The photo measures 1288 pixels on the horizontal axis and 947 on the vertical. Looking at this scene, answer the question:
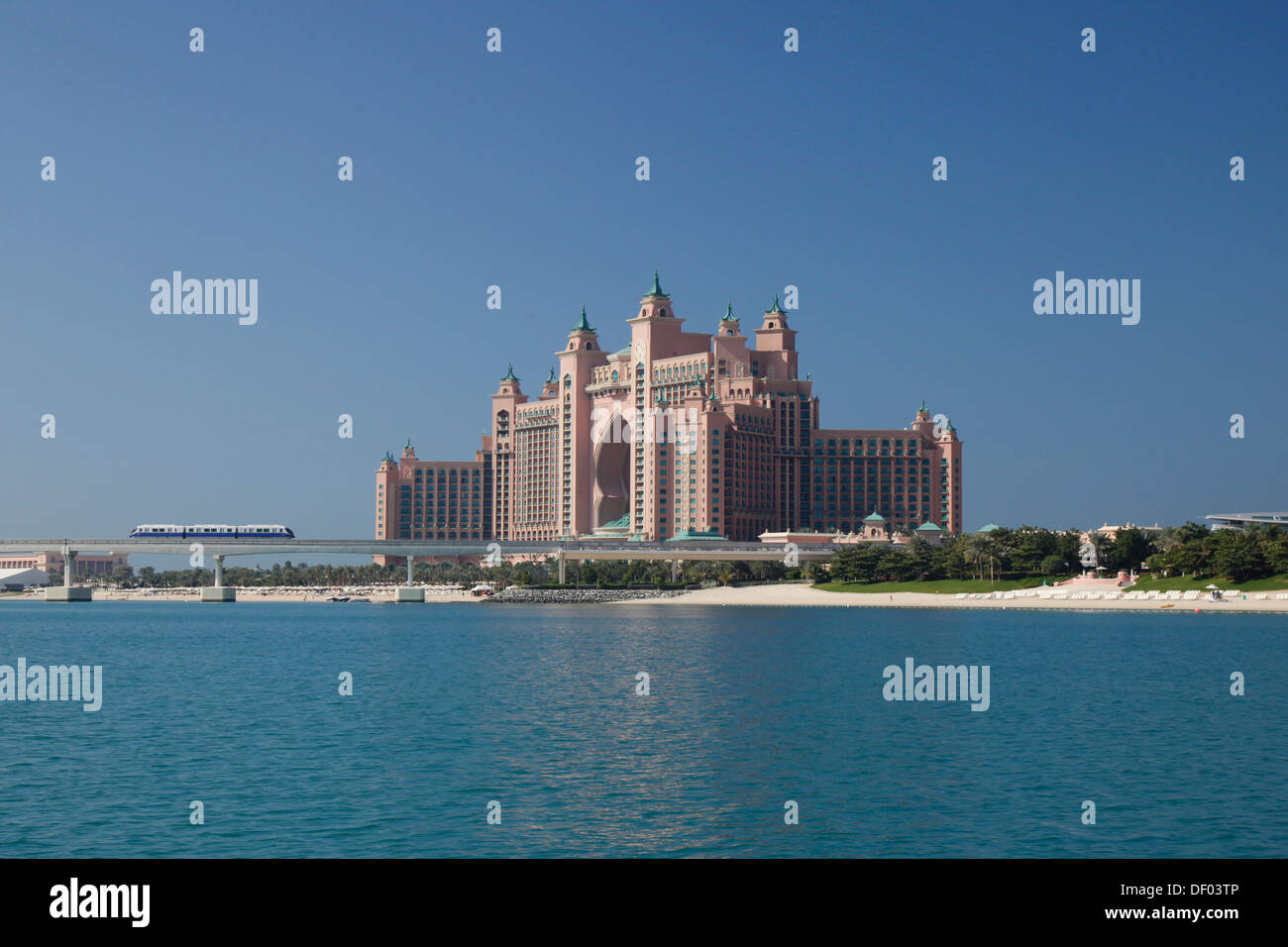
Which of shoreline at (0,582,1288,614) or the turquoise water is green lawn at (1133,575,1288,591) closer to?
shoreline at (0,582,1288,614)

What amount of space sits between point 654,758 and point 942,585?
135 meters

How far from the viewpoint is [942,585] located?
540 feet

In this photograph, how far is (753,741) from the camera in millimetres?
39500

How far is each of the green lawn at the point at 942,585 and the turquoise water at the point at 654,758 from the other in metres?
79.8

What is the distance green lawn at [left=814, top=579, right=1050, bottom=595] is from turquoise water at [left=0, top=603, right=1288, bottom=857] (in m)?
79.8

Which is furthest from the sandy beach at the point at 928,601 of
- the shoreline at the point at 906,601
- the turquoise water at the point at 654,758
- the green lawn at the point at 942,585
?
the turquoise water at the point at 654,758

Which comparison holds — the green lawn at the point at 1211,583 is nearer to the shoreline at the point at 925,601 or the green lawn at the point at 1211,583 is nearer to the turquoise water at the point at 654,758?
the shoreline at the point at 925,601

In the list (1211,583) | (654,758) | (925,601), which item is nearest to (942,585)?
(925,601)

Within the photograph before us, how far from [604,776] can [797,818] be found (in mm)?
7086

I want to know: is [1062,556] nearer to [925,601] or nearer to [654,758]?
[925,601]

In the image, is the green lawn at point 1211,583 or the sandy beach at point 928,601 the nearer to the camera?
the sandy beach at point 928,601

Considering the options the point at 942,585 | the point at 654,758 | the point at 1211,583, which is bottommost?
the point at 942,585

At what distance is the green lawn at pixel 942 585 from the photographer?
157m

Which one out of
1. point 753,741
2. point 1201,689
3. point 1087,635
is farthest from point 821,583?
point 753,741
